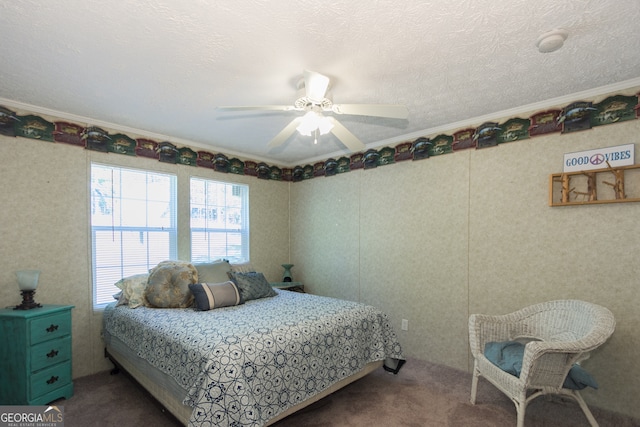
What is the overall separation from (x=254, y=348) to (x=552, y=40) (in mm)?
2479

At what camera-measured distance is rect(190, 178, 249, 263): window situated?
381cm

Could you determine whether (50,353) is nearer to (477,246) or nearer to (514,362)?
(514,362)

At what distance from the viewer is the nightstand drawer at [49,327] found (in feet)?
7.57

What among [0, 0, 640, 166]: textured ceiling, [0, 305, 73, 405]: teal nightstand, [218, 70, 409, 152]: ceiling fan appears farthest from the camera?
[0, 305, 73, 405]: teal nightstand

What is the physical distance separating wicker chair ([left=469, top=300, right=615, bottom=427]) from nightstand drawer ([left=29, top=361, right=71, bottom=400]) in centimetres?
332

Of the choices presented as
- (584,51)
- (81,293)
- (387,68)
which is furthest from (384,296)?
(81,293)

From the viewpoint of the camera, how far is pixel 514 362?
211 centimetres

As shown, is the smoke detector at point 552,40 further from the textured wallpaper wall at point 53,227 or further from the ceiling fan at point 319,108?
the textured wallpaper wall at point 53,227

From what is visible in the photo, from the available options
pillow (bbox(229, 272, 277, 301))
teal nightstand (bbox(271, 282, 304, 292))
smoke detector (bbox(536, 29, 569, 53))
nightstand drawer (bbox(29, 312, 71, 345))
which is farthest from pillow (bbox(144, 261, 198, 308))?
smoke detector (bbox(536, 29, 569, 53))

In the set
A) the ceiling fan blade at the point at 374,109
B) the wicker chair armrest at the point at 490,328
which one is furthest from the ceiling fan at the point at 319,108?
the wicker chair armrest at the point at 490,328

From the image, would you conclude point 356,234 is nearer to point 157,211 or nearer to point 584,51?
point 157,211

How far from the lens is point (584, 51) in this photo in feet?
6.07

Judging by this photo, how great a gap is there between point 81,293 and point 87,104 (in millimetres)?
1741

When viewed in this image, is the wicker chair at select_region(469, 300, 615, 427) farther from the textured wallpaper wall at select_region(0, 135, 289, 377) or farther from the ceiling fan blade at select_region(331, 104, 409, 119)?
the textured wallpaper wall at select_region(0, 135, 289, 377)
